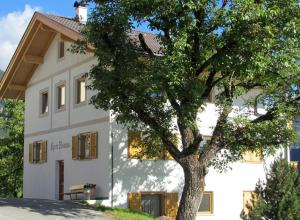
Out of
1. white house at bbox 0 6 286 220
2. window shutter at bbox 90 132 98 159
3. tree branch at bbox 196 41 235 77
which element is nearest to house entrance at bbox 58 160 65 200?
white house at bbox 0 6 286 220

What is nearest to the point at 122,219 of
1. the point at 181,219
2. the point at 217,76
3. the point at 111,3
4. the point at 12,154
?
the point at 181,219

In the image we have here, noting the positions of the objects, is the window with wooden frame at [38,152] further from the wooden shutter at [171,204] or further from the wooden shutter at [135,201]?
the wooden shutter at [171,204]

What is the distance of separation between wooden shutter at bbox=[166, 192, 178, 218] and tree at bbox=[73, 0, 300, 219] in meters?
6.23

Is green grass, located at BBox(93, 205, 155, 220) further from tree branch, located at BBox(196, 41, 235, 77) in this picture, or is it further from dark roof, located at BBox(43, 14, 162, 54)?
dark roof, located at BBox(43, 14, 162, 54)

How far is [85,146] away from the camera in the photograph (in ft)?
79.3

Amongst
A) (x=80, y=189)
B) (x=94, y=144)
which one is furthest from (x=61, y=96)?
(x=80, y=189)

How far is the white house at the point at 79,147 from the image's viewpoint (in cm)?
2250

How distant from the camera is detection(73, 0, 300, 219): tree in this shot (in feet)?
48.6

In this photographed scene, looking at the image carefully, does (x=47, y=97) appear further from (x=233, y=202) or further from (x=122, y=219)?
(x=122, y=219)

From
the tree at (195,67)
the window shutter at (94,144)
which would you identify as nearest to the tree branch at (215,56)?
the tree at (195,67)

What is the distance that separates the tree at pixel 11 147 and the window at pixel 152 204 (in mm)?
18472

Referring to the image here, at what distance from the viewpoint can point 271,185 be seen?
2044 centimetres

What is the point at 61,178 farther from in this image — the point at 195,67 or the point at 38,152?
the point at 195,67

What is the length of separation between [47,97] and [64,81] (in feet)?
8.28
